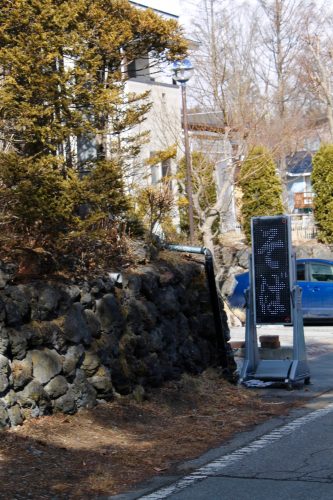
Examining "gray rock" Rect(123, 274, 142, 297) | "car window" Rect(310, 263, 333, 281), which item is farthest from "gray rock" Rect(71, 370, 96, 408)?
"car window" Rect(310, 263, 333, 281)

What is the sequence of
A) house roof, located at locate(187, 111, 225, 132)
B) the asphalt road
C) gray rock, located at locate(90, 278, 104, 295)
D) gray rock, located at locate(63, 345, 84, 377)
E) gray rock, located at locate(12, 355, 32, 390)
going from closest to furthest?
1. the asphalt road
2. gray rock, located at locate(12, 355, 32, 390)
3. gray rock, located at locate(63, 345, 84, 377)
4. gray rock, located at locate(90, 278, 104, 295)
5. house roof, located at locate(187, 111, 225, 132)

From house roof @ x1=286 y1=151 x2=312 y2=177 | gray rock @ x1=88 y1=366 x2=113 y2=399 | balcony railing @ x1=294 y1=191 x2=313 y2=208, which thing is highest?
house roof @ x1=286 y1=151 x2=312 y2=177

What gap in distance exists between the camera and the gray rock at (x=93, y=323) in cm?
952

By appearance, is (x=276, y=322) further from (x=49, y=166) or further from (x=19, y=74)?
(x=19, y=74)

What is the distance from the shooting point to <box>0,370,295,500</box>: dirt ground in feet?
23.9

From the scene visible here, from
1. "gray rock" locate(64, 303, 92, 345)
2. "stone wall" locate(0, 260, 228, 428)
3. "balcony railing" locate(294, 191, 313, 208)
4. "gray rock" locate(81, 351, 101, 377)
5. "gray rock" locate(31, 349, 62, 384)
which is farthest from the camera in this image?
"balcony railing" locate(294, 191, 313, 208)

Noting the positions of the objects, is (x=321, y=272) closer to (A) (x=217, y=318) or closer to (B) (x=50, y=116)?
(A) (x=217, y=318)

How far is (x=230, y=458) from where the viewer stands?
27.4ft

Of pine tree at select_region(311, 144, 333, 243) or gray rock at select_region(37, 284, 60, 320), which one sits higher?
pine tree at select_region(311, 144, 333, 243)

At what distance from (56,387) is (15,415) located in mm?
642

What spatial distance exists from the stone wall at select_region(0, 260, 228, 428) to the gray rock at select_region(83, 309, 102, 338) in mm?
11

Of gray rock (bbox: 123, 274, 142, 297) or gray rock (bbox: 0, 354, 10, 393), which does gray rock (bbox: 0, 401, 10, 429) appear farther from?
gray rock (bbox: 123, 274, 142, 297)

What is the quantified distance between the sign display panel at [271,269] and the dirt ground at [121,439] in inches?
50.9

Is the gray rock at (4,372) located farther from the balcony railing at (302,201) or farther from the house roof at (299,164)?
the house roof at (299,164)
